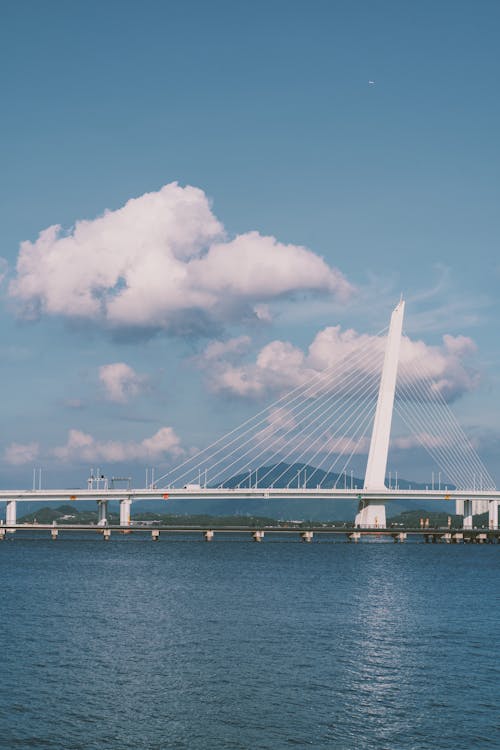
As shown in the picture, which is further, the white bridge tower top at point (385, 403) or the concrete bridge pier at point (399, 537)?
the concrete bridge pier at point (399, 537)

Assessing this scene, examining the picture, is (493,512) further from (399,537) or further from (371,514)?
(371,514)

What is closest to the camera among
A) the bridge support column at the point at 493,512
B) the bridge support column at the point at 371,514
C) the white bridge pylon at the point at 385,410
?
the white bridge pylon at the point at 385,410

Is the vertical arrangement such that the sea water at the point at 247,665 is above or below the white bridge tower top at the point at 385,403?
below

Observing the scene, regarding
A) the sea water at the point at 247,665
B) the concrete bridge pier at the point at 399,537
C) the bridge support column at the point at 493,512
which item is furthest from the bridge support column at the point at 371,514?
the sea water at the point at 247,665

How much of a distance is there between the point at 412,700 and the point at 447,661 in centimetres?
756

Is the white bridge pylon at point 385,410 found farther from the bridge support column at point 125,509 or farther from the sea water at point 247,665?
the sea water at point 247,665

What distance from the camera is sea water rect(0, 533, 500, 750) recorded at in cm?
2888

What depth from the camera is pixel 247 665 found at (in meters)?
38.3

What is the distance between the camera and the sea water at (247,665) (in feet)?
94.7

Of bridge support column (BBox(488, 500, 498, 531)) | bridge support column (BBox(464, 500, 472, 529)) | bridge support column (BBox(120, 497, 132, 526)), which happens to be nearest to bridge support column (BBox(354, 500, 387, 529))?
bridge support column (BBox(464, 500, 472, 529))

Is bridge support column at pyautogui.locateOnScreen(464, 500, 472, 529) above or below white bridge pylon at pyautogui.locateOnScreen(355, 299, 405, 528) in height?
below

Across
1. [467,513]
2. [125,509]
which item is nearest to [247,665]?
[125,509]

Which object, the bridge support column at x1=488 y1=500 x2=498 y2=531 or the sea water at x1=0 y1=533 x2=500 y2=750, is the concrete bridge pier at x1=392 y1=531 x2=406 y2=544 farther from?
the sea water at x1=0 y1=533 x2=500 y2=750

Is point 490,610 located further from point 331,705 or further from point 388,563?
point 388,563
